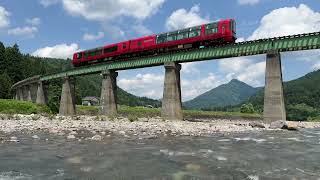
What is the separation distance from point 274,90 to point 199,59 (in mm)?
11955

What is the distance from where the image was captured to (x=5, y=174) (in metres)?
12.2

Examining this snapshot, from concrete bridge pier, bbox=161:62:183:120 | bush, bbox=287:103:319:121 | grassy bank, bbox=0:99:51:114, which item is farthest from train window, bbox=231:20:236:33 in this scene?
bush, bbox=287:103:319:121

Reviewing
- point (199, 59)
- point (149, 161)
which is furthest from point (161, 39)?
point (149, 161)

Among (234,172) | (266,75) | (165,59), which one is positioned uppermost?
(165,59)

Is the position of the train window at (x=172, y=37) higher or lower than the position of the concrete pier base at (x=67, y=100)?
higher

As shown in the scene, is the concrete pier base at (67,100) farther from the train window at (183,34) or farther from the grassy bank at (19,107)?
the train window at (183,34)

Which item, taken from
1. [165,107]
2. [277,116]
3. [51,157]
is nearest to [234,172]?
[51,157]

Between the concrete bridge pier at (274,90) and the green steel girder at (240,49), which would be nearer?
the green steel girder at (240,49)

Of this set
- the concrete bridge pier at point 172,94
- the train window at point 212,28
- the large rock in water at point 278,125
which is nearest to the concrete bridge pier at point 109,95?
the concrete bridge pier at point 172,94

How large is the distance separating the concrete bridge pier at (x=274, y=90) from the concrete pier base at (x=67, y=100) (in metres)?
47.4

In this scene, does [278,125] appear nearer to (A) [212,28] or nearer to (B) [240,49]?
(B) [240,49]

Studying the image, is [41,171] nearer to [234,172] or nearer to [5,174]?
[5,174]

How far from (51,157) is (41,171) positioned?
3126 millimetres

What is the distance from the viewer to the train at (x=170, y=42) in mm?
44875
